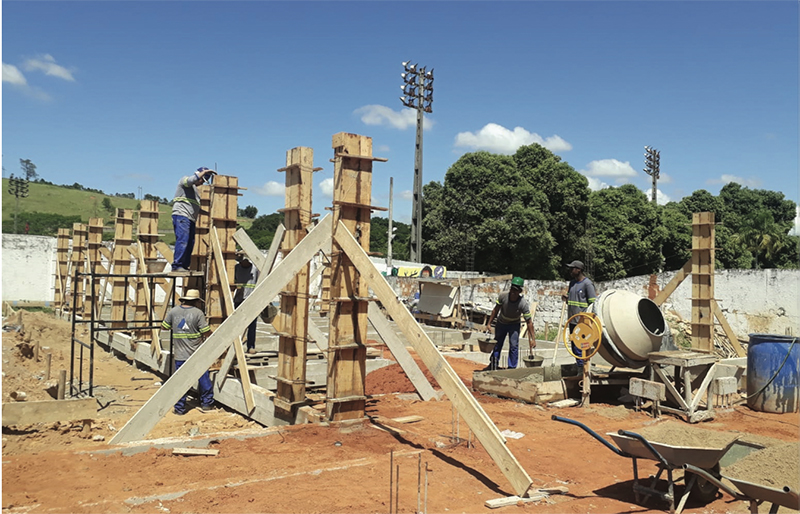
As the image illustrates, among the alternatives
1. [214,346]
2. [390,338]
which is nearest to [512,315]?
[390,338]

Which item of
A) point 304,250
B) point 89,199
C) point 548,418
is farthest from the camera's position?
point 89,199

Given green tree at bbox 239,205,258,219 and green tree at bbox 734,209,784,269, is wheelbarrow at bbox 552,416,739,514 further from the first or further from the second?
green tree at bbox 239,205,258,219

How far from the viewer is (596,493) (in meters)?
4.84

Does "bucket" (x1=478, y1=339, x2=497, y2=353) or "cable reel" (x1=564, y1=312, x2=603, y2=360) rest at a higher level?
"cable reel" (x1=564, y1=312, x2=603, y2=360)

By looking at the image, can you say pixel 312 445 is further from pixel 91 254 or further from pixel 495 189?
pixel 495 189

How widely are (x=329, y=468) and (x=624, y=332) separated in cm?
510

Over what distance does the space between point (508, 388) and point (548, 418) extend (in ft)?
3.77

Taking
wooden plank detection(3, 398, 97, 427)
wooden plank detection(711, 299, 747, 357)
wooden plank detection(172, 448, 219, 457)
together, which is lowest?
wooden plank detection(172, 448, 219, 457)

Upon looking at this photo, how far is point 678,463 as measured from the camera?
4.36 metres

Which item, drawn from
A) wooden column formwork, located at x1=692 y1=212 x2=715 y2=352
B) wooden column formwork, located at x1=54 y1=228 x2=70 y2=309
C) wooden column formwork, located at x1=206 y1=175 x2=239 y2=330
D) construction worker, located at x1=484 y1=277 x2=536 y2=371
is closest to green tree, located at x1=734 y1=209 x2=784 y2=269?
wooden column formwork, located at x1=692 y1=212 x2=715 y2=352

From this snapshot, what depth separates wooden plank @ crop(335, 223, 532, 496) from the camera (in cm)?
451

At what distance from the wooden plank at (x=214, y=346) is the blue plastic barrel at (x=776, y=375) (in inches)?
277

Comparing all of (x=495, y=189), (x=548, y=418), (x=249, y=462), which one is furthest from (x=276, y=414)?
(x=495, y=189)

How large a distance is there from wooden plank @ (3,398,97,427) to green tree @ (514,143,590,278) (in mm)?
27149
